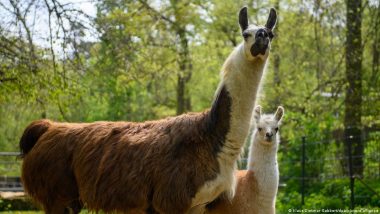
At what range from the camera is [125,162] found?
241 inches

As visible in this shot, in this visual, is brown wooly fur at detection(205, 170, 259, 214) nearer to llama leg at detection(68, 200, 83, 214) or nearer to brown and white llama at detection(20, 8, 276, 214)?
brown and white llama at detection(20, 8, 276, 214)

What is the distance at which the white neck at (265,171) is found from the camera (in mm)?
7277

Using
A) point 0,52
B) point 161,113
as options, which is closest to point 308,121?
point 0,52

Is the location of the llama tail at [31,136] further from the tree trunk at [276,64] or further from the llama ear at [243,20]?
the tree trunk at [276,64]

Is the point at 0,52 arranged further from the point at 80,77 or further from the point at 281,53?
the point at 281,53

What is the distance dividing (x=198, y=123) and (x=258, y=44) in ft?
3.28

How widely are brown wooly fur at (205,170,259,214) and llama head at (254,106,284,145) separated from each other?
51 cm

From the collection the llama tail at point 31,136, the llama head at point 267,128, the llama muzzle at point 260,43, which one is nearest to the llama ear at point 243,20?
the llama muzzle at point 260,43

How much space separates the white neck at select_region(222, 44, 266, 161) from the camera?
5.88m

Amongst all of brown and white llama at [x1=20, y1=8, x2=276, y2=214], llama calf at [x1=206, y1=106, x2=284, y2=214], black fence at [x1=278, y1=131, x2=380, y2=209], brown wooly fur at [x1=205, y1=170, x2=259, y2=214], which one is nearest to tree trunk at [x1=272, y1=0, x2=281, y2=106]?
black fence at [x1=278, y1=131, x2=380, y2=209]

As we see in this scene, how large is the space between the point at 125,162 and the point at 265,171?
2.15 metres

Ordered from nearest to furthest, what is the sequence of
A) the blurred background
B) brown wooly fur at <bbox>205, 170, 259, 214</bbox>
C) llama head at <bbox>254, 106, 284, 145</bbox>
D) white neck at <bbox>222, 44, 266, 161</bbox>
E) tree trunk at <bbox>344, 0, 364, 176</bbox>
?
white neck at <bbox>222, 44, 266, 161</bbox> → brown wooly fur at <bbox>205, 170, 259, 214</bbox> → llama head at <bbox>254, 106, 284, 145</bbox> → the blurred background → tree trunk at <bbox>344, 0, 364, 176</bbox>

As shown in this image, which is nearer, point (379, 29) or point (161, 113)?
point (379, 29)

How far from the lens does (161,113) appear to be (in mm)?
29656
